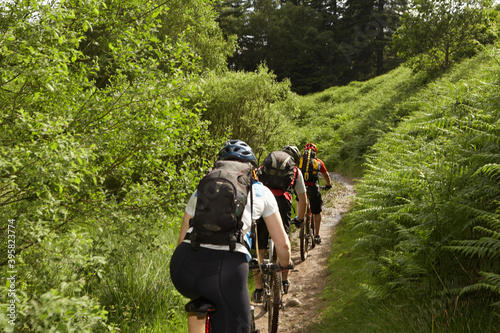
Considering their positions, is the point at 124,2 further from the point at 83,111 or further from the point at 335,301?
the point at 335,301

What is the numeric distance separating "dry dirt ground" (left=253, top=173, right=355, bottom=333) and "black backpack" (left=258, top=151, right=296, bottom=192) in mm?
2277

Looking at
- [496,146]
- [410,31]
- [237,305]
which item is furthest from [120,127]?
[410,31]

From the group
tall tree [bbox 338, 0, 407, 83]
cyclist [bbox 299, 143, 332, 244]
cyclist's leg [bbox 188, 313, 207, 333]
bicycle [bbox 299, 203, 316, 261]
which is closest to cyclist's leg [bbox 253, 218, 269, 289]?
bicycle [bbox 299, 203, 316, 261]

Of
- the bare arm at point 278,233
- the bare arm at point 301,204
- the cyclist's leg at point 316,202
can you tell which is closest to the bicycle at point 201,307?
the bare arm at point 278,233

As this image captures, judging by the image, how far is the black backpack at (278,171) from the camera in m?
6.27

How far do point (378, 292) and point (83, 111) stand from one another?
16.7 feet

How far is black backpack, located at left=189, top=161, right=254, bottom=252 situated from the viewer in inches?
120

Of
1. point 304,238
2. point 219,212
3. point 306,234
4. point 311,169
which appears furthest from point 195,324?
point 311,169

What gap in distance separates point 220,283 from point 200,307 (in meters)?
0.25

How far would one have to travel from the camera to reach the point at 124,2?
5562mm

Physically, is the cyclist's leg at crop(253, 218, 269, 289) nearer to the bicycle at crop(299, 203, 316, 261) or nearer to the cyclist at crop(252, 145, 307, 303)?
the cyclist at crop(252, 145, 307, 303)

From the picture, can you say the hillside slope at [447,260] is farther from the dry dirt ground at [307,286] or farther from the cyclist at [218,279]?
the cyclist at [218,279]

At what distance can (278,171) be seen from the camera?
248 inches

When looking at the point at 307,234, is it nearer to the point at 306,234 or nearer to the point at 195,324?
the point at 306,234
